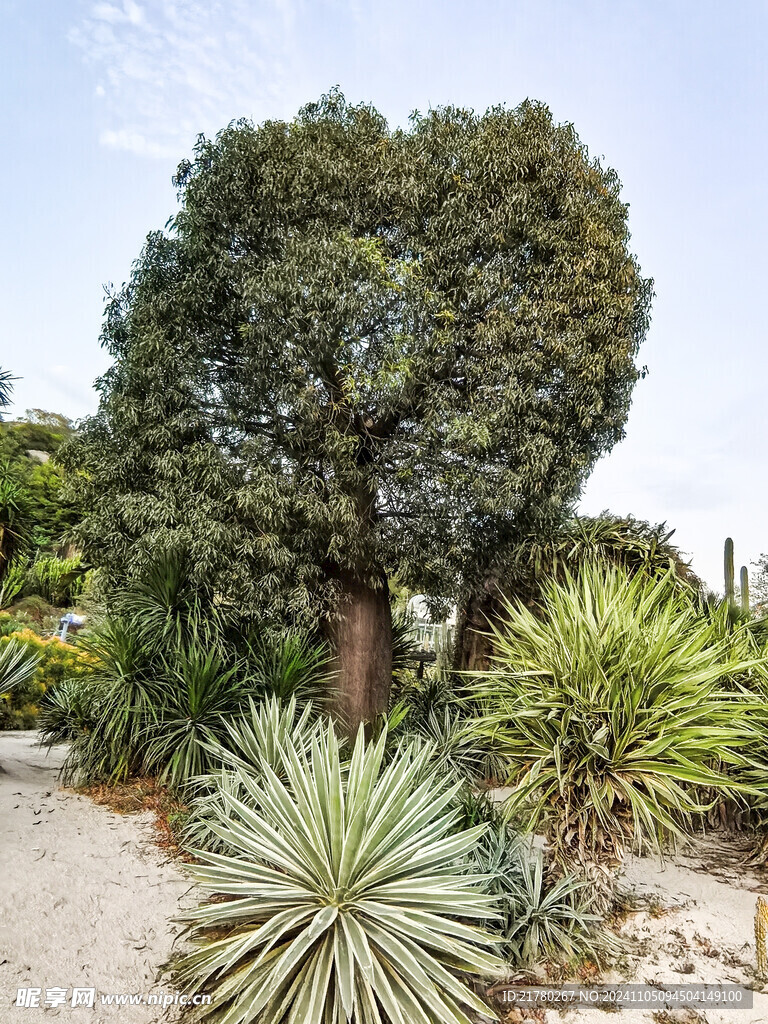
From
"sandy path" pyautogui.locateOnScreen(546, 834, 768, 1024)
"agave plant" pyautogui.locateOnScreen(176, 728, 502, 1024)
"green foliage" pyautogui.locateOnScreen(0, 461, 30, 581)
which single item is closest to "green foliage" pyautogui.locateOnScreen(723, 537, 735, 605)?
"sandy path" pyautogui.locateOnScreen(546, 834, 768, 1024)

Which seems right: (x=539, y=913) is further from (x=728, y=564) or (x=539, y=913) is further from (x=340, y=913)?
(x=728, y=564)

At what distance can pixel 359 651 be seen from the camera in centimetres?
932

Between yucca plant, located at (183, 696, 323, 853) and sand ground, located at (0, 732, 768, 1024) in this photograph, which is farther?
yucca plant, located at (183, 696, 323, 853)

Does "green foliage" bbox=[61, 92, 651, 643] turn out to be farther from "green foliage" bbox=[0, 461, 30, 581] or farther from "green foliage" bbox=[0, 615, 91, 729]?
"green foliage" bbox=[0, 615, 91, 729]

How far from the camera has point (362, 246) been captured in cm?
795

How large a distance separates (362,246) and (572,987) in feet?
24.2

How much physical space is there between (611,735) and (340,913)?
2.17 metres

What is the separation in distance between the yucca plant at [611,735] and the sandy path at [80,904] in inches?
102

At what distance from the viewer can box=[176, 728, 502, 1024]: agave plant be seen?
304 centimetres

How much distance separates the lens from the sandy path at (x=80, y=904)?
3711 mm

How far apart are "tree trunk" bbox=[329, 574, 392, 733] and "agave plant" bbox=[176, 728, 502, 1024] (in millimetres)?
5246

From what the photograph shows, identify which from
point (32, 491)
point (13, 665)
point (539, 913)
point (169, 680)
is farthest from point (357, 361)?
point (32, 491)

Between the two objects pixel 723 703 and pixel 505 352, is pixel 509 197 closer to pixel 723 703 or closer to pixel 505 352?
pixel 505 352

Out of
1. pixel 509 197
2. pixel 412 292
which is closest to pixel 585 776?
pixel 412 292
